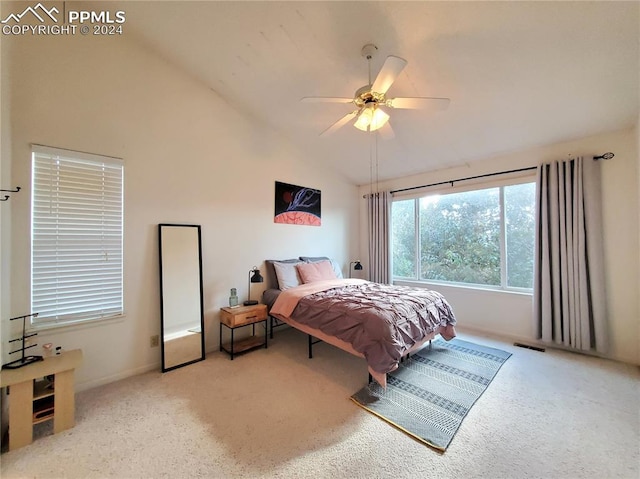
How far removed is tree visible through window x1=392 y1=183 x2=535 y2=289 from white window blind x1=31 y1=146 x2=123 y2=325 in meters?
4.16

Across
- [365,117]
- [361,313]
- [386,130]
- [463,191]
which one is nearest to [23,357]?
[361,313]

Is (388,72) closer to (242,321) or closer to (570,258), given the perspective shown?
(242,321)

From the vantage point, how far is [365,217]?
16.9 feet

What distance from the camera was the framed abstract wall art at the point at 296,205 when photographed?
153 inches

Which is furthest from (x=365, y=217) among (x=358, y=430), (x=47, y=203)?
(x=47, y=203)

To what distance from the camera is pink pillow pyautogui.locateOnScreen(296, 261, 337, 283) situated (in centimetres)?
369

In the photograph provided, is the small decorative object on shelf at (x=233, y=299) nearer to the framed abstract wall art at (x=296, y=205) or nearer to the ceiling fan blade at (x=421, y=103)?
the framed abstract wall art at (x=296, y=205)

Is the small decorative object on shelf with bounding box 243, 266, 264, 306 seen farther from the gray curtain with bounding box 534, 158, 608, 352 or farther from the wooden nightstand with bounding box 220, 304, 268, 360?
the gray curtain with bounding box 534, 158, 608, 352

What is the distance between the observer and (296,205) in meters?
4.12

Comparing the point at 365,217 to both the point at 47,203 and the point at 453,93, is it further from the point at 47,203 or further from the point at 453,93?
the point at 47,203

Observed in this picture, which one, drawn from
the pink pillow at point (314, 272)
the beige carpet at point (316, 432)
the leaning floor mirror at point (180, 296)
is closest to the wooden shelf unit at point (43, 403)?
the beige carpet at point (316, 432)

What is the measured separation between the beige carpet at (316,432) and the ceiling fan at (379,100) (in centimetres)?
244

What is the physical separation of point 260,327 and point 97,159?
2.65 meters

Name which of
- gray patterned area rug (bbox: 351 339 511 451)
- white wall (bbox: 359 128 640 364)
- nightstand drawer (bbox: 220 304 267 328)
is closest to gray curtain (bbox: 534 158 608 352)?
white wall (bbox: 359 128 640 364)
